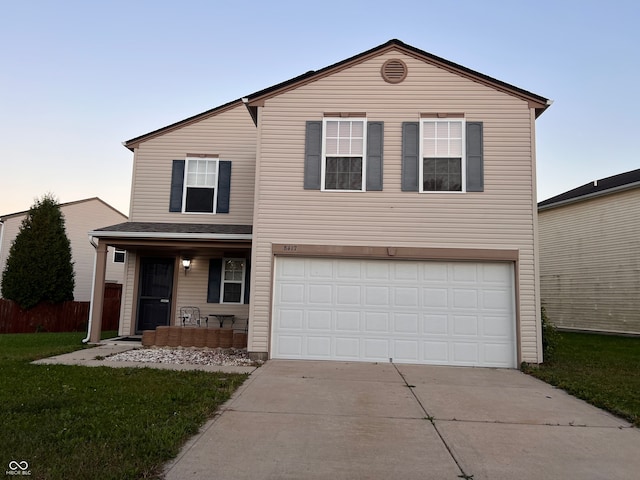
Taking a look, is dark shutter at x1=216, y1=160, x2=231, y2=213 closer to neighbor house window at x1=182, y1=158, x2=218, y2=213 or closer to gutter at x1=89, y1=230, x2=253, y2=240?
neighbor house window at x1=182, y1=158, x2=218, y2=213

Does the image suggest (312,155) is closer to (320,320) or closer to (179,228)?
(320,320)

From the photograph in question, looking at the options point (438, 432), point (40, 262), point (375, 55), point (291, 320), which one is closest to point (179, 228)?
point (291, 320)

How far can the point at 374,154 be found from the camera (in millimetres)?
9375

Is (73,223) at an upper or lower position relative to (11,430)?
upper

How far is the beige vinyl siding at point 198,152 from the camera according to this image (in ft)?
40.0

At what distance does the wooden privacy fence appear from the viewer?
51.2 ft

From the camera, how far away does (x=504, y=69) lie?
14.2 meters

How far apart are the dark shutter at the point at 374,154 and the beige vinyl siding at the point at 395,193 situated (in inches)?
5.9

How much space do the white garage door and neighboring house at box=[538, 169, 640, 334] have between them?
9.59m

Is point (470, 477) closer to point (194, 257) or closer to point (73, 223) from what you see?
point (194, 257)

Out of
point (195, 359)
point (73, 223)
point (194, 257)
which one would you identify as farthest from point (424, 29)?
point (73, 223)

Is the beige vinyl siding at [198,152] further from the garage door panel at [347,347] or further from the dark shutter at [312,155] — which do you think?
the garage door panel at [347,347]

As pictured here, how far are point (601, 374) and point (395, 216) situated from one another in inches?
188

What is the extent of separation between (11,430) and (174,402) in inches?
67.6
